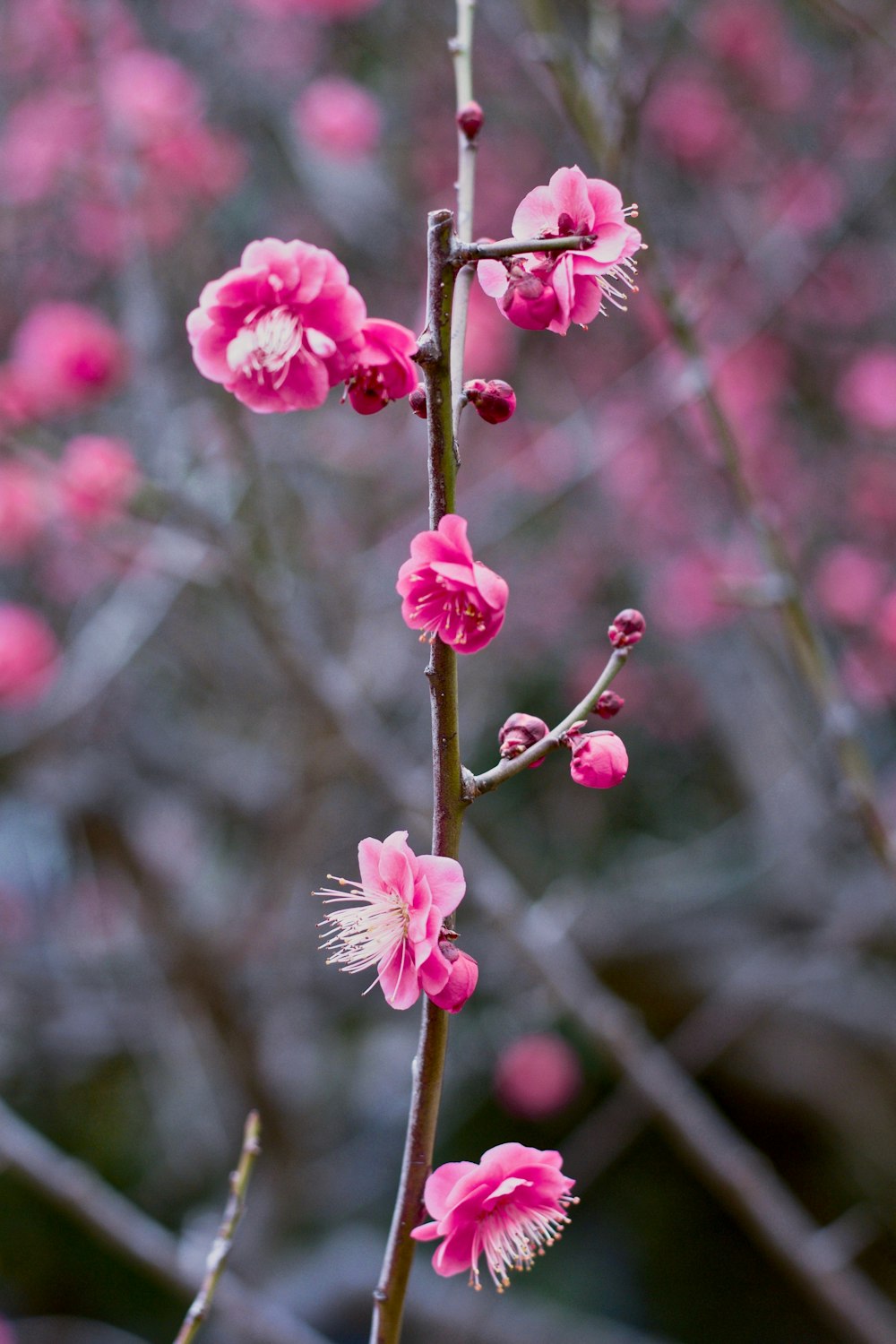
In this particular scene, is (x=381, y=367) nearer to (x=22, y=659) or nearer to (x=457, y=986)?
(x=457, y=986)

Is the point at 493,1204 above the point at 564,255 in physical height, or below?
below

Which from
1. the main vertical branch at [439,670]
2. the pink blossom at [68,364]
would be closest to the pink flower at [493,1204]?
the main vertical branch at [439,670]

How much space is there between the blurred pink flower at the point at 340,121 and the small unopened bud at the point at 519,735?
214cm

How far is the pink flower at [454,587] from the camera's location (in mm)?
450

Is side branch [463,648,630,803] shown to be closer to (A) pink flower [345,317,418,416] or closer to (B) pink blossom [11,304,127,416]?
(A) pink flower [345,317,418,416]

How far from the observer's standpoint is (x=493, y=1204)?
492 mm

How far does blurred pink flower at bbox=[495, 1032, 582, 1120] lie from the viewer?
2.74 m

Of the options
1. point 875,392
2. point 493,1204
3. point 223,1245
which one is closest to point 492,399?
point 493,1204

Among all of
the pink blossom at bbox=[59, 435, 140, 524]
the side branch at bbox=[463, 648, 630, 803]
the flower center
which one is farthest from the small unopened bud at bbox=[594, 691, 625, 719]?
the pink blossom at bbox=[59, 435, 140, 524]

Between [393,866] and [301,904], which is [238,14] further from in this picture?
[393,866]

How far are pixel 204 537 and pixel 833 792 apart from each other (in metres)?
0.89

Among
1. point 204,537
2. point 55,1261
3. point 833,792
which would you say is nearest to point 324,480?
point 204,537

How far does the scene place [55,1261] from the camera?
3094mm

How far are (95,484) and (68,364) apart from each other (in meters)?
0.31
